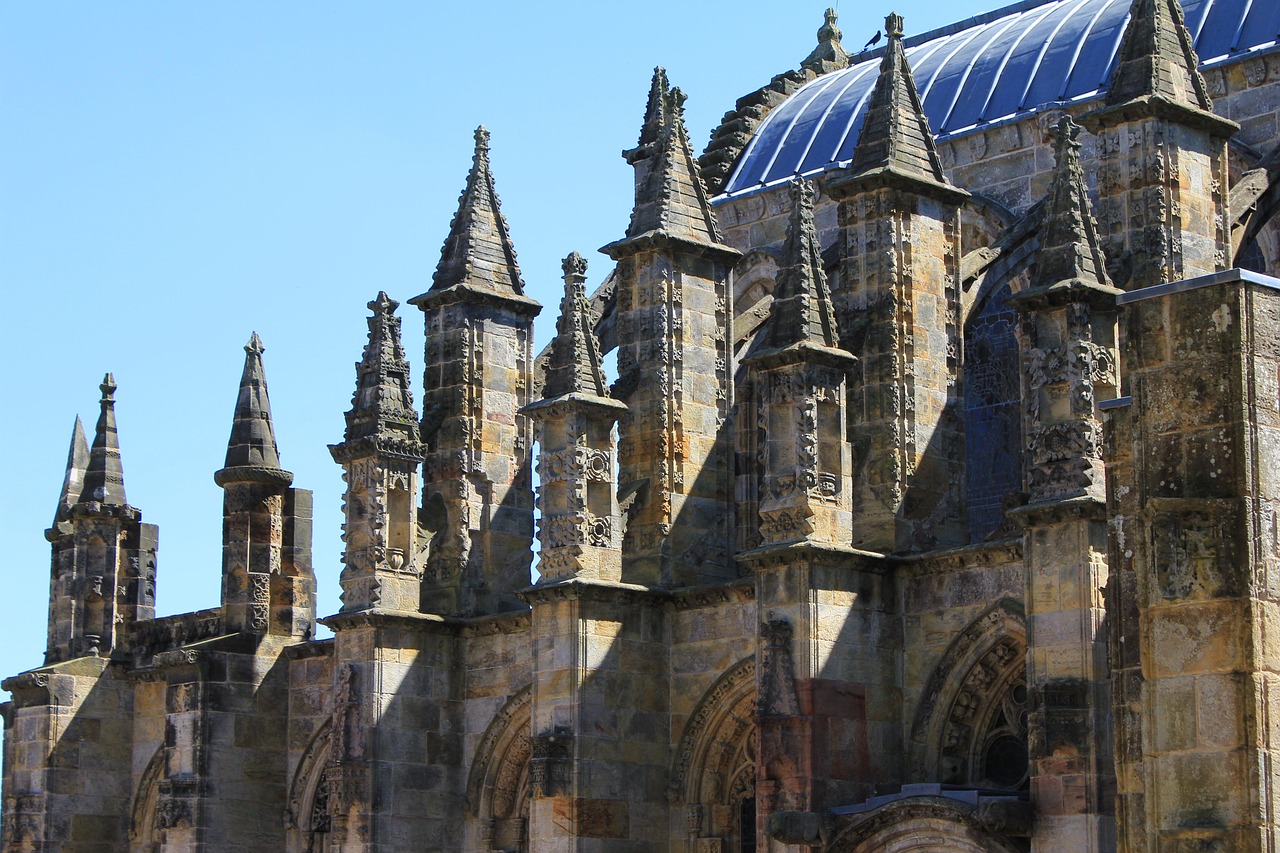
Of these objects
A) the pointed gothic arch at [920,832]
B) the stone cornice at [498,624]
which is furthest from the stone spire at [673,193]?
the pointed gothic arch at [920,832]

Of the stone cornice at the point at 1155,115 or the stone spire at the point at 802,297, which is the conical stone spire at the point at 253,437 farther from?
the stone cornice at the point at 1155,115

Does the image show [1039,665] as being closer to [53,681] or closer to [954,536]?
[954,536]

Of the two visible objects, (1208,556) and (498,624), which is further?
(498,624)

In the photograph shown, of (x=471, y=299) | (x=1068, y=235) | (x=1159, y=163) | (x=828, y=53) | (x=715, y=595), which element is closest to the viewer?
(x=1068, y=235)

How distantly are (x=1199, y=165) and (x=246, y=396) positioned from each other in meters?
15.4

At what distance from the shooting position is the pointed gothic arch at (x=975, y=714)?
2441cm

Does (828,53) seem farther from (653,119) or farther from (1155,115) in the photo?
(1155,115)

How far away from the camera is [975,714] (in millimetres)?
24688

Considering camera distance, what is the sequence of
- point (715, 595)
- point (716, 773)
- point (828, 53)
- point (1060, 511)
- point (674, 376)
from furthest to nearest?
point (828, 53)
point (674, 376)
point (716, 773)
point (715, 595)
point (1060, 511)

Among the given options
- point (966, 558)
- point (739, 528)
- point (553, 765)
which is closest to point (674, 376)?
point (739, 528)

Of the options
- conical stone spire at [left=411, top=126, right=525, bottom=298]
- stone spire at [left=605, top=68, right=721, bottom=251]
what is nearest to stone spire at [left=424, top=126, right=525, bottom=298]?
conical stone spire at [left=411, top=126, right=525, bottom=298]

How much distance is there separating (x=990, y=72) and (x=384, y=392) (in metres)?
10.3

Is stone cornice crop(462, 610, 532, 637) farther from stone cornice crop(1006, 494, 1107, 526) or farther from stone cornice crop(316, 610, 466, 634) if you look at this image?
stone cornice crop(1006, 494, 1107, 526)

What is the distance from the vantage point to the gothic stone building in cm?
2359
